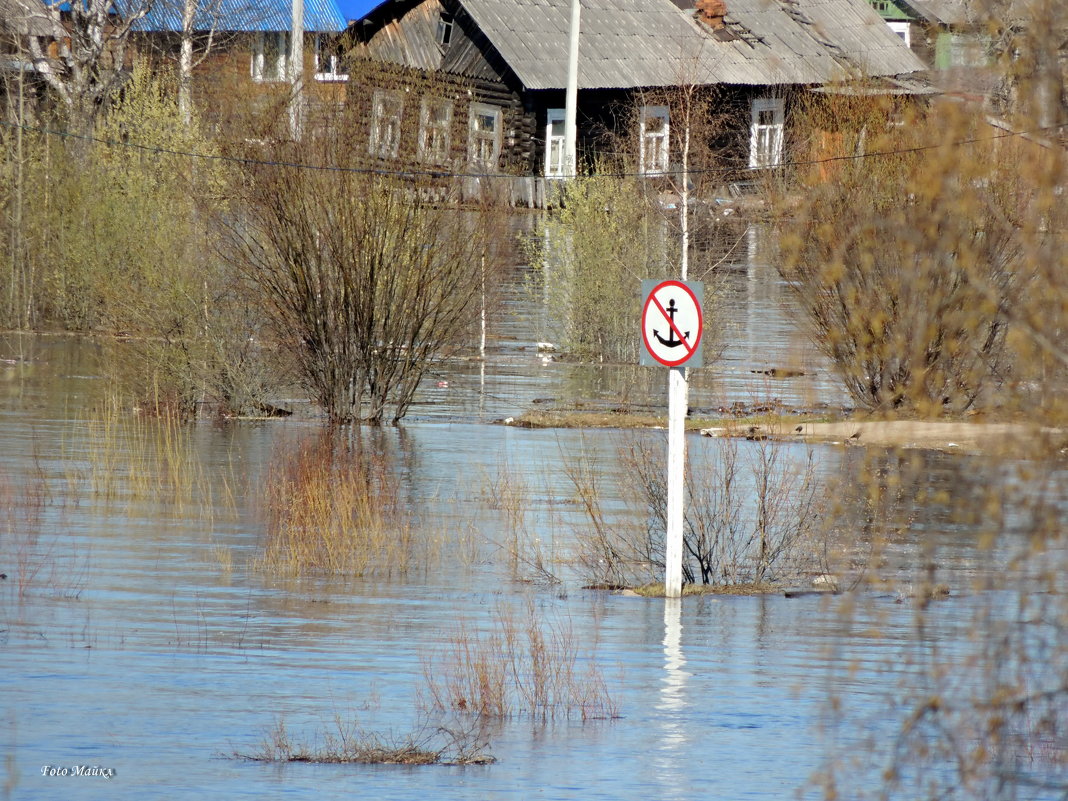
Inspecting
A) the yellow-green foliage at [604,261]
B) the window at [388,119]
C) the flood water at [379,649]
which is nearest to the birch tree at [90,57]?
the yellow-green foliage at [604,261]

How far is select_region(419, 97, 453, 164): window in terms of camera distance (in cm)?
2258

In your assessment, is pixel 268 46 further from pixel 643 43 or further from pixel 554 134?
pixel 643 43

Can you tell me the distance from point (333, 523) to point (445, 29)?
37383 millimetres

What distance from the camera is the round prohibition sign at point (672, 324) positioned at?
11.8 metres

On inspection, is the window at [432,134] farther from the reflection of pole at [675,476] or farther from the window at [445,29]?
the window at [445,29]

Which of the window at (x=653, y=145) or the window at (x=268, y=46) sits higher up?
the window at (x=268, y=46)

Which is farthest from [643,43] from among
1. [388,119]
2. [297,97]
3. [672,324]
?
[672,324]

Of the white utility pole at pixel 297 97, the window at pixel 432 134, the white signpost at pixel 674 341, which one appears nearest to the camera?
the white signpost at pixel 674 341

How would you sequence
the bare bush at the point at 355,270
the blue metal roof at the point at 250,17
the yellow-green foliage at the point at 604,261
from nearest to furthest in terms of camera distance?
1. the bare bush at the point at 355,270
2. the yellow-green foliage at the point at 604,261
3. the blue metal roof at the point at 250,17

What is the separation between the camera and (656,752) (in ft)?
26.6

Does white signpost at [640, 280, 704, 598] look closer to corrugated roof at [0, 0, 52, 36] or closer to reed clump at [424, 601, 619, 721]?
reed clump at [424, 601, 619, 721]

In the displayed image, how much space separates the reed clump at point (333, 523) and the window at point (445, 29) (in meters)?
33.0

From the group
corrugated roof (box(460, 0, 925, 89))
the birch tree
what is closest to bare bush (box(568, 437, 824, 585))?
the birch tree

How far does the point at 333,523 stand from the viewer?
1370cm
